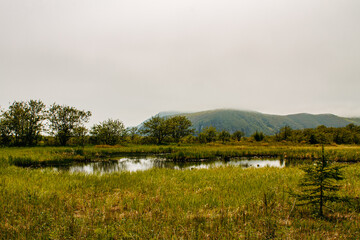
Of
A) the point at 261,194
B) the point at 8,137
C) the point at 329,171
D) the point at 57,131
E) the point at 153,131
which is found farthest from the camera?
the point at 153,131

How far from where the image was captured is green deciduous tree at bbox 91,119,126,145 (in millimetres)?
56406

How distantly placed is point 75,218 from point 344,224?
8173mm

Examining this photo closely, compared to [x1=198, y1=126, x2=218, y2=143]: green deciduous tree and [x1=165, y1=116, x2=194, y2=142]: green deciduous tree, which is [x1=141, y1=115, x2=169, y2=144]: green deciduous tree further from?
[x1=198, y1=126, x2=218, y2=143]: green deciduous tree

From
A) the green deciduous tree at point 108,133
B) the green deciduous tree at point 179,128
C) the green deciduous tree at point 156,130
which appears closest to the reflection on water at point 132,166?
the green deciduous tree at point 108,133

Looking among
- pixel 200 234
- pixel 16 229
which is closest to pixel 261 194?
pixel 200 234

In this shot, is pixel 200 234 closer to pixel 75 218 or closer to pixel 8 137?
pixel 75 218

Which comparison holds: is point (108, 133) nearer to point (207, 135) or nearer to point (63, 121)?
point (63, 121)

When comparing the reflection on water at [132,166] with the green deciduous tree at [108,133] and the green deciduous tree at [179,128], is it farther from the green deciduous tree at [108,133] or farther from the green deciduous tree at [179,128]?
the green deciduous tree at [179,128]

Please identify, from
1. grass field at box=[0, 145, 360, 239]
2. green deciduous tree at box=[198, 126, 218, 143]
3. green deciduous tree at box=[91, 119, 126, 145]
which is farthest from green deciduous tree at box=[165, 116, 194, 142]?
grass field at box=[0, 145, 360, 239]

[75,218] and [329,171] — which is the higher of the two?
[329,171]

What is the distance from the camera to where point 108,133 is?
57062 millimetres

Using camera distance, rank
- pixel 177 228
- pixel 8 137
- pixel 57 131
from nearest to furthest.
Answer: pixel 177 228, pixel 8 137, pixel 57 131

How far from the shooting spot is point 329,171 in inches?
211

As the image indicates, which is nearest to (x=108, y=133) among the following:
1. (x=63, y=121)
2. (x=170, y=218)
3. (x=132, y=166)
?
(x=63, y=121)
